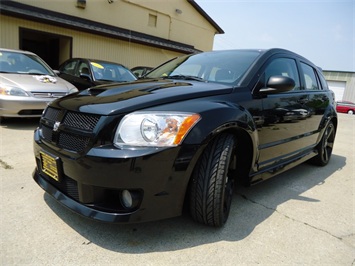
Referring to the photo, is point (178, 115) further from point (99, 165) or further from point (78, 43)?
point (78, 43)

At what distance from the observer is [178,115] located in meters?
1.82

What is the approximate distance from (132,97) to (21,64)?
15.6 feet

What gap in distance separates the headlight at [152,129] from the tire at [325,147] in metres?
3.17

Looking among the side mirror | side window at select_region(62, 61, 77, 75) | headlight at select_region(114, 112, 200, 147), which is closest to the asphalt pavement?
headlight at select_region(114, 112, 200, 147)

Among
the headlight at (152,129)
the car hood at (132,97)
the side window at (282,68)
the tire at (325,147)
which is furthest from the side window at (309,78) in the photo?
the headlight at (152,129)

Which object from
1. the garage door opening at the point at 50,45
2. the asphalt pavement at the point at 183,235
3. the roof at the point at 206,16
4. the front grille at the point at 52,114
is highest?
the roof at the point at 206,16

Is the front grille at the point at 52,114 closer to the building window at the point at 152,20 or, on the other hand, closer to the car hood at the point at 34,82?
the car hood at the point at 34,82

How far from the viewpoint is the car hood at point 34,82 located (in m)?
4.80

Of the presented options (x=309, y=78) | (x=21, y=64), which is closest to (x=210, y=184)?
(x=309, y=78)

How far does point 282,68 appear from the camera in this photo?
3041 millimetres

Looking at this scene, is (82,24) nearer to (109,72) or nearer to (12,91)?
(109,72)

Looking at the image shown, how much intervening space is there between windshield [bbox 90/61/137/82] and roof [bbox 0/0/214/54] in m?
4.72

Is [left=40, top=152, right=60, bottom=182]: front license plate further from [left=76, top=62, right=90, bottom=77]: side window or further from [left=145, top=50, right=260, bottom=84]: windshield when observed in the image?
[left=76, top=62, right=90, bottom=77]: side window

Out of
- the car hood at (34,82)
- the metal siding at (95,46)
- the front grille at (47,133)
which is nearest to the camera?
the front grille at (47,133)
